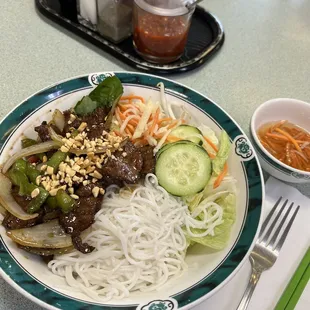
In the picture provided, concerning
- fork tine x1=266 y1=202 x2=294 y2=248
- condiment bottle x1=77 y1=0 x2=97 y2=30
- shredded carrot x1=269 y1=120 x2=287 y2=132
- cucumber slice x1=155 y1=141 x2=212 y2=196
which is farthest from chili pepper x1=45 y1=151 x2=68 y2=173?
condiment bottle x1=77 y1=0 x2=97 y2=30

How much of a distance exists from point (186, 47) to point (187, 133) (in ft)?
2.52

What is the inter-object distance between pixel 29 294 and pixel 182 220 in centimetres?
52

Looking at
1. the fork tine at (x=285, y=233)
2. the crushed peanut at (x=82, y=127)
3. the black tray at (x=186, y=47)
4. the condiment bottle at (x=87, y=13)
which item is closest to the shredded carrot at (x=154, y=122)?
the crushed peanut at (x=82, y=127)

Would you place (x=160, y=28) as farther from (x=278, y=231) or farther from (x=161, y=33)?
(x=278, y=231)

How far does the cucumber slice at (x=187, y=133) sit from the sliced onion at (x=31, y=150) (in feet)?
1.38

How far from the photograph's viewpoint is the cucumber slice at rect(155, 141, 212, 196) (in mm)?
1289

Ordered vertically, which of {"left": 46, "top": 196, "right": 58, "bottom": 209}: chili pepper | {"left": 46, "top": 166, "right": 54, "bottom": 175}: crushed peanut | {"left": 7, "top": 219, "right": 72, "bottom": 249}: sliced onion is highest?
{"left": 46, "top": 166, "right": 54, "bottom": 175}: crushed peanut

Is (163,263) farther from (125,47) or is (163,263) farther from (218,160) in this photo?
(125,47)

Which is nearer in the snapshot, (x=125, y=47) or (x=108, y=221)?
(x=108, y=221)

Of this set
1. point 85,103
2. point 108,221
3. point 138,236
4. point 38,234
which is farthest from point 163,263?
point 85,103

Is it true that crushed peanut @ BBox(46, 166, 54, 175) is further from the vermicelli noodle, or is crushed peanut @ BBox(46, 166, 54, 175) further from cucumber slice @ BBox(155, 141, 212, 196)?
cucumber slice @ BBox(155, 141, 212, 196)

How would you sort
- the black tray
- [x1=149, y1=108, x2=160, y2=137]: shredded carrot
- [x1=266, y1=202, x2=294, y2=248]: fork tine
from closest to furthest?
[x1=266, y1=202, x2=294, y2=248]: fork tine, [x1=149, y1=108, x2=160, y2=137]: shredded carrot, the black tray

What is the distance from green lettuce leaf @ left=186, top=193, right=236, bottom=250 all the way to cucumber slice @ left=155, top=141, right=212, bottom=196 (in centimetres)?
9

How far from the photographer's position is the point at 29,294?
100 cm
